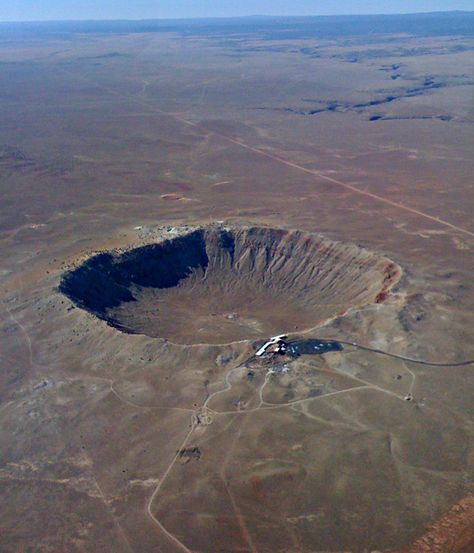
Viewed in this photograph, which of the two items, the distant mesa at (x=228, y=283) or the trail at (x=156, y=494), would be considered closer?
the trail at (x=156, y=494)

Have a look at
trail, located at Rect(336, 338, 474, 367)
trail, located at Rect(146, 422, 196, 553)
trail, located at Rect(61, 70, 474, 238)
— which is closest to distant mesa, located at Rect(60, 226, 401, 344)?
trail, located at Rect(336, 338, 474, 367)

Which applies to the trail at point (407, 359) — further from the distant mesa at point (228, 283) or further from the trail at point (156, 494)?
the trail at point (156, 494)

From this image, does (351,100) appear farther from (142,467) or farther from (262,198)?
(142,467)

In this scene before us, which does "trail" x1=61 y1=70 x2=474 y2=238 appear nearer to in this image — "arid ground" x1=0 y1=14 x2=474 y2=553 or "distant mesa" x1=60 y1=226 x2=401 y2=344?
"arid ground" x1=0 y1=14 x2=474 y2=553

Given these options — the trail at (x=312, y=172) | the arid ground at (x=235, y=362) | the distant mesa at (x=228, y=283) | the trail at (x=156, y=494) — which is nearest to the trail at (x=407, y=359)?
the arid ground at (x=235, y=362)

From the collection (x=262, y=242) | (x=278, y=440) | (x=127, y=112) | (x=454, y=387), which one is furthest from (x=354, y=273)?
(x=127, y=112)

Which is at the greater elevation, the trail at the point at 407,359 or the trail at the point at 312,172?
the trail at the point at 407,359
